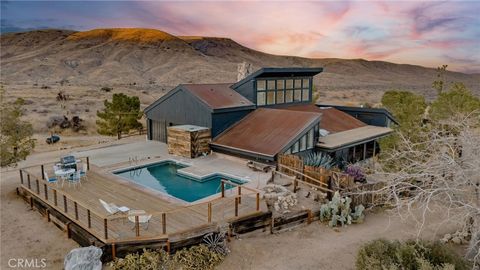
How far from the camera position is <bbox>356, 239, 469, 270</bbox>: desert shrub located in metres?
6.82

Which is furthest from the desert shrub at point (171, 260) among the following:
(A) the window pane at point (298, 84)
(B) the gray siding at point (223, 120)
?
(A) the window pane at point (298, 84)

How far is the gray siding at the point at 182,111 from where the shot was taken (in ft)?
59.2

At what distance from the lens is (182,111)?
19.2 meters

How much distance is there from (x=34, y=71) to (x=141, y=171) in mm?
74911

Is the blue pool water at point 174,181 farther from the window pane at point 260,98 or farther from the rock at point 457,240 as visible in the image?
the rock at point 457,240

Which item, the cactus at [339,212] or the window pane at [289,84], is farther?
the window pane at [289,84]

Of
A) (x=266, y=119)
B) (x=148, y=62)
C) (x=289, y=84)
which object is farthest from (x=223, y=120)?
(x=148, y=62)

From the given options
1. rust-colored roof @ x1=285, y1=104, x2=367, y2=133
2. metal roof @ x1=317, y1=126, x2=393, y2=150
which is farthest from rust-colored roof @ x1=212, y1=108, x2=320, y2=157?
rust-colored roof @ x1=285, y1=104, x2=367, y2=133

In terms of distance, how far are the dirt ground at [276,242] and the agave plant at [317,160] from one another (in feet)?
12.2

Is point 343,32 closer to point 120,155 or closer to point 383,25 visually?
point 383,25

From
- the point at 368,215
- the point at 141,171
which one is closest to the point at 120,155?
the point at 141,171

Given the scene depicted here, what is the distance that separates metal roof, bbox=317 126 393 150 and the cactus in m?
5.73

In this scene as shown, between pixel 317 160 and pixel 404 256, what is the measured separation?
333 inches

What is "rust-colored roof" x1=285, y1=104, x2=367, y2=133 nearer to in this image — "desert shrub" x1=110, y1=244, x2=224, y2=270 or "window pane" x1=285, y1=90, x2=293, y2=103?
"window pane" x1=285, y1=90, x2=293, y2=103
